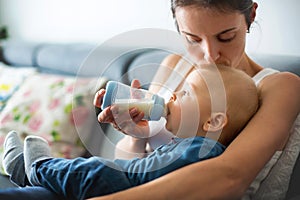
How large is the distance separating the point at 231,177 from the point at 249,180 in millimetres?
62

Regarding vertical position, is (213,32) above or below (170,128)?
above

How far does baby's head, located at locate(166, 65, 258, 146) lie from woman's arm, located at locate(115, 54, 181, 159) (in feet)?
0.51

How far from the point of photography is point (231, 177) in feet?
3.27

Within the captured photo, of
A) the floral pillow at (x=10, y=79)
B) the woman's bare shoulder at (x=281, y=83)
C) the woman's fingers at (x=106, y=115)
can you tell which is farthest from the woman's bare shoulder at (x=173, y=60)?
the floral pillow at (x=10, y=79)

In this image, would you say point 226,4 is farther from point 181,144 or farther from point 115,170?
point 115,170

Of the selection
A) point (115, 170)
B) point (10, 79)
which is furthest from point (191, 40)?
point (10, 79)

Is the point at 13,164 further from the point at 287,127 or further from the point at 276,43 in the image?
the point at 276,43

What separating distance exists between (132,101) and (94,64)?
75 cm

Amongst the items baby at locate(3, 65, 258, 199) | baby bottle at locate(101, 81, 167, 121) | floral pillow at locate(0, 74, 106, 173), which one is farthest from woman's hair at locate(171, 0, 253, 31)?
floral pillow at locate(0, 74, 106, 173)

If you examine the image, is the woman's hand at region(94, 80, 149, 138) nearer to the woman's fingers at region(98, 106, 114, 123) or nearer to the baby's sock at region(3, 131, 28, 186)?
the woman's fingers at region(98, 106, 114, 123)

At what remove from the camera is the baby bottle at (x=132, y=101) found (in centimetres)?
107

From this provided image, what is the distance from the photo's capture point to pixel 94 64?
178cm

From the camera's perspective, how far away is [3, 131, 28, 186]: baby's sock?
4.14ft

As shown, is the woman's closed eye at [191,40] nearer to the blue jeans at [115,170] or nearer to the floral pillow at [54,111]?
the blue jeans at [115,170]
